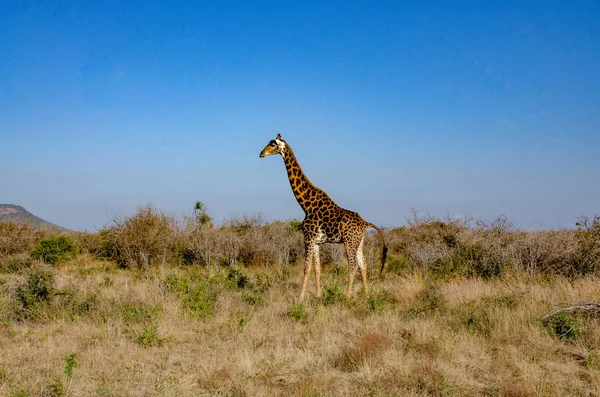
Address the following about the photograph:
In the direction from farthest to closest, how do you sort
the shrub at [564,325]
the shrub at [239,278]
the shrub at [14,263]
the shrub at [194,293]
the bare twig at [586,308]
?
the shrub at [14,263] < the shrub at [239,278] < the shrub at [194,293] < the bare twig at [586,308] < the shrub at [564,325]

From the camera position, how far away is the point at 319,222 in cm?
1056

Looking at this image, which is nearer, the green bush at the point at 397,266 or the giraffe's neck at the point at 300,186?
the giraffe's neck at the point at 300,186

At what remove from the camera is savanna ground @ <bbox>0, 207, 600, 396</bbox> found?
5.58 meters

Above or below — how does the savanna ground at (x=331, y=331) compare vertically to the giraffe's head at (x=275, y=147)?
below

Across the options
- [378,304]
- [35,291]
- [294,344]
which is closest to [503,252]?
[378,304]

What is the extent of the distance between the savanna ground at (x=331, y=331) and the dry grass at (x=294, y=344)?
0.08ft

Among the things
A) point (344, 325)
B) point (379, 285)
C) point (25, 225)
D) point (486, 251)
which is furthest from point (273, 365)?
point (25, 225)

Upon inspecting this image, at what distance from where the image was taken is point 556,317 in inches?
292

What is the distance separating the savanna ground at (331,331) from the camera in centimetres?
558

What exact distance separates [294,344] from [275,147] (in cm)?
475

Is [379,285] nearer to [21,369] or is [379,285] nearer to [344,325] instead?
[344,325]

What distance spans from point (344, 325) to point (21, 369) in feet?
15.2

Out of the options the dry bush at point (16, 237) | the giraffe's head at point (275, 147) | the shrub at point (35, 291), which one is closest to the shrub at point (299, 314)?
the giraffe's head at point (275, 147)

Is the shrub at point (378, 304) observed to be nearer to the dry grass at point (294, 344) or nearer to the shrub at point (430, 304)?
the dry grass at point (294, 344)
